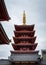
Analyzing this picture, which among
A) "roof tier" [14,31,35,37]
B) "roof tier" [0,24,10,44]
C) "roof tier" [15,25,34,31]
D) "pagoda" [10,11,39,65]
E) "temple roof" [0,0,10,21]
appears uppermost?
"temple roof" [0,0,10,21]

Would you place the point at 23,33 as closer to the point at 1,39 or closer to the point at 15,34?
the point at 15,34

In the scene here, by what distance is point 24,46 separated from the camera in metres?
59.9

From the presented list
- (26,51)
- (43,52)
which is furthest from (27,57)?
(43,52)

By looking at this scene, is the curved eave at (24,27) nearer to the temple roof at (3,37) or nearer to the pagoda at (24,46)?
the pagoda at (24,46)

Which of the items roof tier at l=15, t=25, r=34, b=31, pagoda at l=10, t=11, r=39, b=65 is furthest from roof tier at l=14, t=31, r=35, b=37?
roof tier at l=15, t=25, r=34, b=31

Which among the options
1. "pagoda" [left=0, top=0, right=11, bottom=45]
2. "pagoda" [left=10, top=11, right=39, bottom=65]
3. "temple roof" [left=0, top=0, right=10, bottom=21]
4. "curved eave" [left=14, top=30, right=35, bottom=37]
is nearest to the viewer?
"temple roof" [left=0, top=0, right=10, bottom=21]

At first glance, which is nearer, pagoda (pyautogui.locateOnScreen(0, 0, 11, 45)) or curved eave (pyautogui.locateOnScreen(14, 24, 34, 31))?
pagoda (pyautogui.locateOnScreen(0, 0, 11, 45))

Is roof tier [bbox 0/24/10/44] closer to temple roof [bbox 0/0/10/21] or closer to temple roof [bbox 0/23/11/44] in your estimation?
temple roof [bbox 0/23/11/44]

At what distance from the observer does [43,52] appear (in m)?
95.1

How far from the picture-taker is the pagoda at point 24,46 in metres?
56.6

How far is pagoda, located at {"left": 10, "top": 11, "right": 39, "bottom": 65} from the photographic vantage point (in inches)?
2229

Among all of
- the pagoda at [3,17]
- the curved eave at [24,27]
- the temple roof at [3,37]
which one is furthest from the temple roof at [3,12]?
the curved eave at [24,27]

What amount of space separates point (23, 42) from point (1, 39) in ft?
135

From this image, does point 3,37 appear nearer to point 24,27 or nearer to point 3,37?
point 3,37
